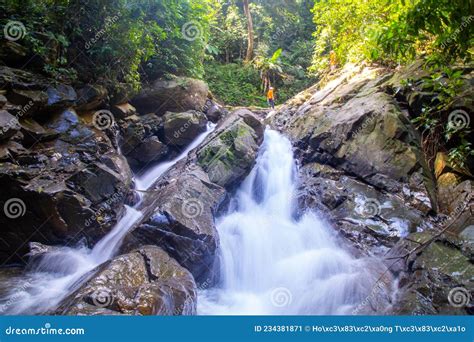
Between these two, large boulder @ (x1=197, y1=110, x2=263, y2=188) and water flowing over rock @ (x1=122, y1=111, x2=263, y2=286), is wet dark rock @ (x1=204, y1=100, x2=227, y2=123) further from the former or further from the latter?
water flowing over rock @ (x1=122, y1=111, x2=263, y2=286)

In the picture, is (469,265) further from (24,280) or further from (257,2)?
(257,2)

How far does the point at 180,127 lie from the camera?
10.9 meters

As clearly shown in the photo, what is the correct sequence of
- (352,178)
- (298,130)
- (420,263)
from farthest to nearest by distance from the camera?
(298,130)
(352,178)
(420,263)

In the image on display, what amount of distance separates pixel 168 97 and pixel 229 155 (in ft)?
13.4

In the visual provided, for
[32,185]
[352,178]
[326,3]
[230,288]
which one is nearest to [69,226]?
[32,185]

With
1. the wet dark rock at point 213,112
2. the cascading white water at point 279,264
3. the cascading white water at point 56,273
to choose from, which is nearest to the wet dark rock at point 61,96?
the cascading white water at point 56,273

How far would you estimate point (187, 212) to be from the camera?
22.0 feet

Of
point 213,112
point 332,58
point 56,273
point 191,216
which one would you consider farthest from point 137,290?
point 332,58

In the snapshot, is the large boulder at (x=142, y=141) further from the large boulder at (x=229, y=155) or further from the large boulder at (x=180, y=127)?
the large boulder at (x=229, y=155)

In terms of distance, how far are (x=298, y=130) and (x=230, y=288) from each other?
256 inches

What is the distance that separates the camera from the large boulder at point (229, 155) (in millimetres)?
8773

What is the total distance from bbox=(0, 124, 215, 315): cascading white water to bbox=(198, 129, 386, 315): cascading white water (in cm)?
228

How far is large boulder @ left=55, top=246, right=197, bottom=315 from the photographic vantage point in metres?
3.92

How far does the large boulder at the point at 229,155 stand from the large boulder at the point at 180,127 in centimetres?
136
